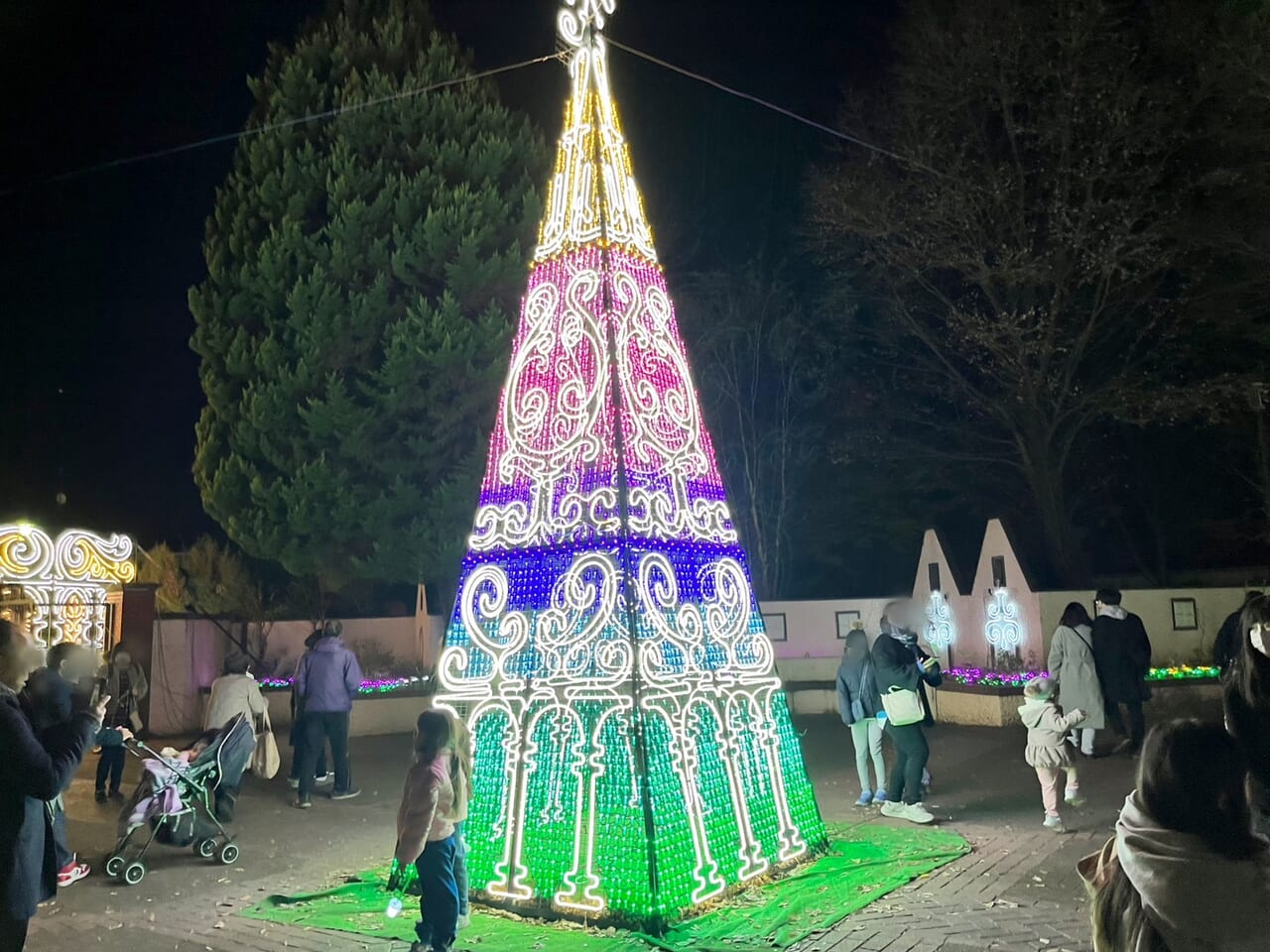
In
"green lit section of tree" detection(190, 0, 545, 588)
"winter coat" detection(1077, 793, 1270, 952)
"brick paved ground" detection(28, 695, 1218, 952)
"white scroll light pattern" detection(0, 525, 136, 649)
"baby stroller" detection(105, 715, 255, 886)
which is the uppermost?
"green lit section of tree" detection(190, 0, 545, 588)

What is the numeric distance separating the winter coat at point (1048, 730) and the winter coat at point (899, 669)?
795mm

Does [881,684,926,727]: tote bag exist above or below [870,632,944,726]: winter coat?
below

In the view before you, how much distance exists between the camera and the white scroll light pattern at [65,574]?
1299cm

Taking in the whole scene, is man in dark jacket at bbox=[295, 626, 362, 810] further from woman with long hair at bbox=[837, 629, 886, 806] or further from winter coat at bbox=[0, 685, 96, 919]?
winter coat at bbox=[0, 685, 96, 919]

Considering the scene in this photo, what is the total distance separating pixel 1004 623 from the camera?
16.7 metres

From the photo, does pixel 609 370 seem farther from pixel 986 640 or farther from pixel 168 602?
pixel 168 602

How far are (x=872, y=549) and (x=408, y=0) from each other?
1839cm

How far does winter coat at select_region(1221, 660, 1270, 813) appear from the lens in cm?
492

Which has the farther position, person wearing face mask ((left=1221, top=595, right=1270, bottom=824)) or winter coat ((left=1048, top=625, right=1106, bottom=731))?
winter coat ((left=1048, top=625, right=1106, bottom=731))

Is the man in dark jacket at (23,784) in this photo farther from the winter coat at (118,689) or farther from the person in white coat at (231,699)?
the winter coat at (118,689)

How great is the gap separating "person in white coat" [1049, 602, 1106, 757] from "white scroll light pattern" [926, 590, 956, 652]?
29.2ft

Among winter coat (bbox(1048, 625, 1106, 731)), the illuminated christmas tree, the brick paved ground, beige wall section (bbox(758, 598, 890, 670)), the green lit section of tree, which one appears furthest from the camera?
beige wall section (bbox(758, 598, 890, 670))

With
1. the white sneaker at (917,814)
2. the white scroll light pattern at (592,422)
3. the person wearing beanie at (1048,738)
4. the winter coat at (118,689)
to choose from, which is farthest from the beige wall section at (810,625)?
the white scroll light pattern at (592,422)

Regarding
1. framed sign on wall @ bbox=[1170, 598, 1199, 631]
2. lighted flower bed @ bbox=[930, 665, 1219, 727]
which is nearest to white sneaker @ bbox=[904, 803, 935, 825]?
lighted flower bed @ bbox=[930, 665, 1219, 727]
